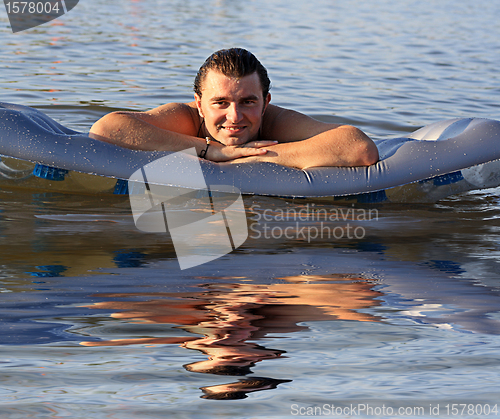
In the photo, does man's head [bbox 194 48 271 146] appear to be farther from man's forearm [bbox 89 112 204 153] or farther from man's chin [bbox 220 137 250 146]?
man's forearm [bbox 89 112 204 153]

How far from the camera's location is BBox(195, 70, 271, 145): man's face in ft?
12.8

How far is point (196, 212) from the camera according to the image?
12.3 feet

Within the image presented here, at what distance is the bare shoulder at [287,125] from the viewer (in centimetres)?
411

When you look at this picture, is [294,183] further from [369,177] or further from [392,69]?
[392,69]

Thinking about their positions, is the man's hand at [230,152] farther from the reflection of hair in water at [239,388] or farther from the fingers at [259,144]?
the reflection of hair in water at [239,388]

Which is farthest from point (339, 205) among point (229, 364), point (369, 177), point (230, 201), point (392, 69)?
point (392, 69)

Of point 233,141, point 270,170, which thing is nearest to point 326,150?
point 270,170

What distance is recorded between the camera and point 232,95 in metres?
3.90

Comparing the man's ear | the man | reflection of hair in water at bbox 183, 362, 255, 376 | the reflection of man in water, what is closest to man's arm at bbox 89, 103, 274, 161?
the man

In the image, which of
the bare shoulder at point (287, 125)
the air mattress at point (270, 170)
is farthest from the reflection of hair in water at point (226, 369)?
the bare shoulder at point (287, 125)

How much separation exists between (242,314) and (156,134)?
1.71 metres

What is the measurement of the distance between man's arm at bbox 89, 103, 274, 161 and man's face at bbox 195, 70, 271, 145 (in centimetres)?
8

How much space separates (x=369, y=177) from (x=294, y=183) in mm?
434

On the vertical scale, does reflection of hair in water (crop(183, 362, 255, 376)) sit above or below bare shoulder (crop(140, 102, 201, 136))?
below
